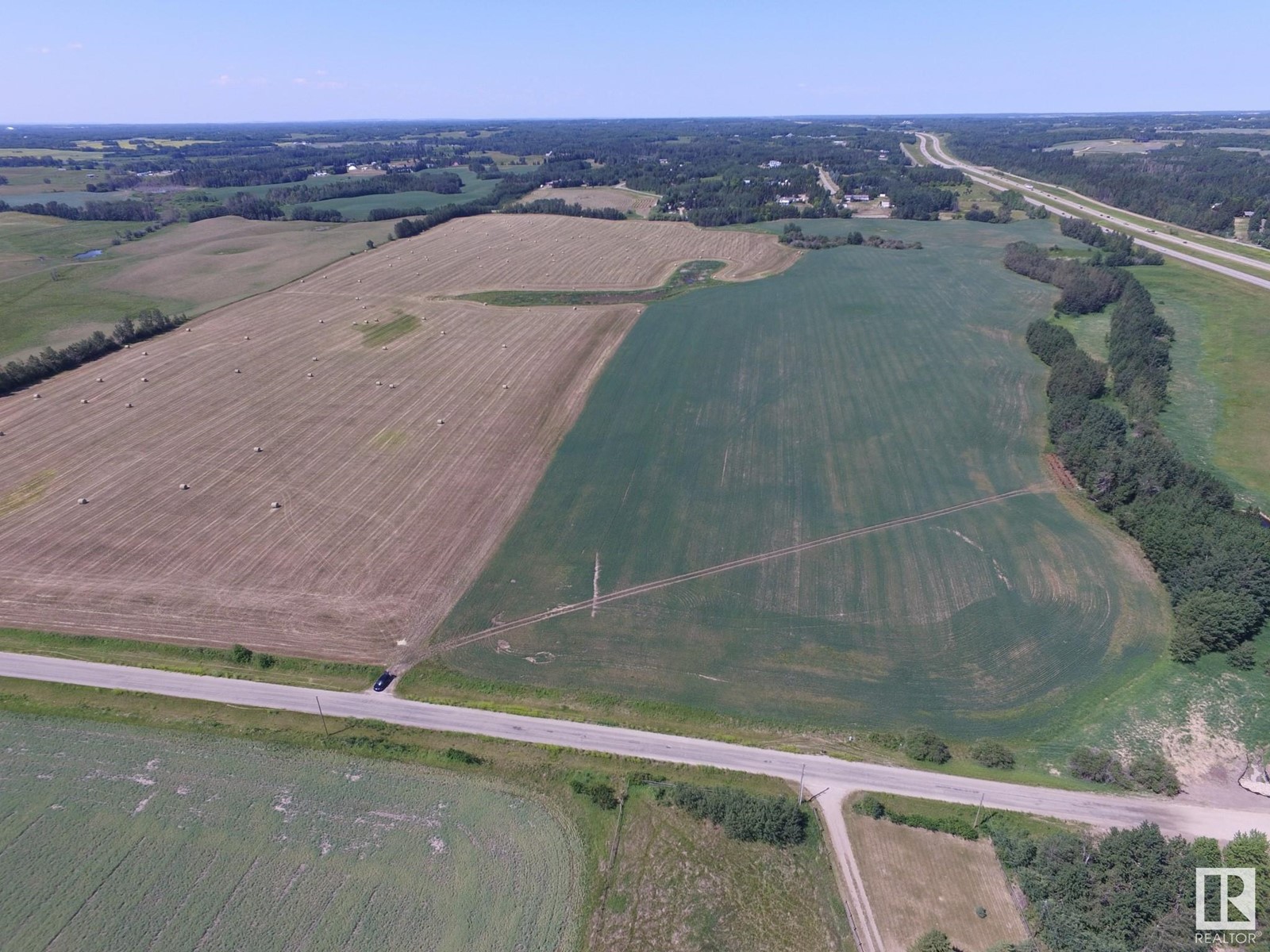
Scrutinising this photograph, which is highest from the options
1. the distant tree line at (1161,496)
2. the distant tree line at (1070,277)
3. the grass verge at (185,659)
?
the distant tree line at (1070,277)

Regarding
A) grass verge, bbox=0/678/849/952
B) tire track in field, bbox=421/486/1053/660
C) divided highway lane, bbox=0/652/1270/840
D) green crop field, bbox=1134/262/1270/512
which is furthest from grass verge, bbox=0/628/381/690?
green crop field, bbox=1134/262/1270/512

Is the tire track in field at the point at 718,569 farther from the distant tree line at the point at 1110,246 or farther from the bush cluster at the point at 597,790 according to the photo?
the distant tree line at the point at 1110,246

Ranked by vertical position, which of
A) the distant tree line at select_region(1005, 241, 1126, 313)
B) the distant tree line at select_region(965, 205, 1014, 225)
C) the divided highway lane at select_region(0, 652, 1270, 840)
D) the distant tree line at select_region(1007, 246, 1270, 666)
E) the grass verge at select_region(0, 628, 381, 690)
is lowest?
the divided highway lane at select_region(0, 652, 1270, 840)

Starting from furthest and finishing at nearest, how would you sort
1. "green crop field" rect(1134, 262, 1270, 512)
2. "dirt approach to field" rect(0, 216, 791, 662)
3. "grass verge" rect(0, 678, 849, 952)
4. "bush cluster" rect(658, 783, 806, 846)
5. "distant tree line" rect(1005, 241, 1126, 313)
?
"distant tree line" rect(1005, 241, 1126, 313)
"green crop field" rect(1134, 262, 1270, 512)
"dirt approach to field" rect(0, 216, 791, 662)
"bush cluster" rect(658, 783, 806, 846)
"grass verge" rect(0, 678, 849, 952)

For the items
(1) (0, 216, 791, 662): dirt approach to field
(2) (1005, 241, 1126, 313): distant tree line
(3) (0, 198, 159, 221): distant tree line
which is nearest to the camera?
(1) (0, 216, 791, 662): dirt approach to field

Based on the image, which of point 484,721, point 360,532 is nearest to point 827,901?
point 484,721

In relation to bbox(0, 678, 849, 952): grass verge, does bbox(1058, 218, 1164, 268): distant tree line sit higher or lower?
higher

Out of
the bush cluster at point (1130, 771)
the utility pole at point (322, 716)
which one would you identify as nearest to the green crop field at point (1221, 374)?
the bush cluster at point (1130, 771)

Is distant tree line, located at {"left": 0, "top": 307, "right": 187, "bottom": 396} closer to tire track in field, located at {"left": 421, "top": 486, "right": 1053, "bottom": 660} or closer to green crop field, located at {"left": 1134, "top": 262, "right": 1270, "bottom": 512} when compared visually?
tire track in field, located at {"left": 421, "top": 486, "right": 1053, "bottom": 660}
